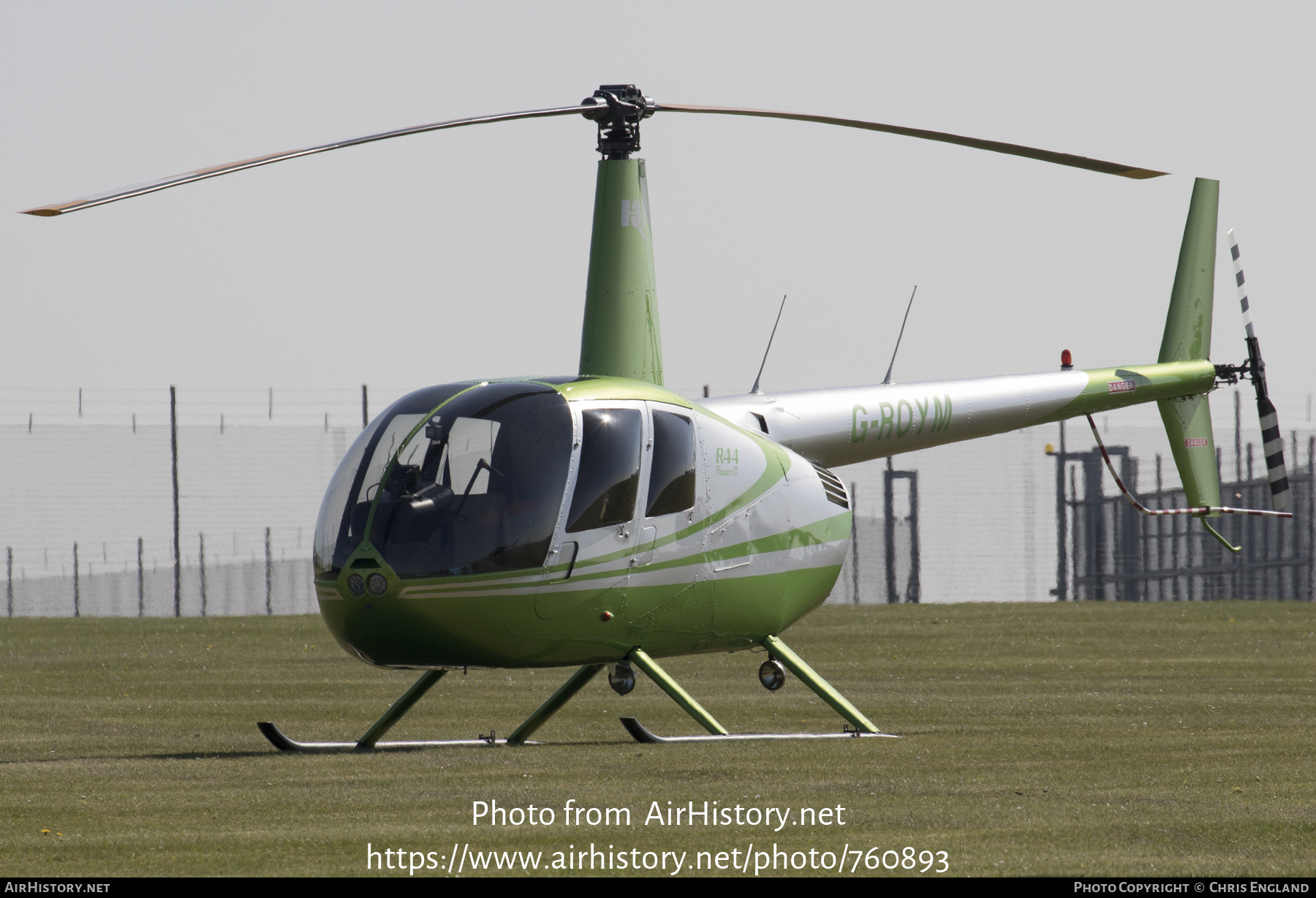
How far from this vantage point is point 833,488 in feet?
40.5

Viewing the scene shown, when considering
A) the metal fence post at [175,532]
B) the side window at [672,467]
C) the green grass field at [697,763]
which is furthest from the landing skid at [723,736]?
the metal fence post at [175,532]

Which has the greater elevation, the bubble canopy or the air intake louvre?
the bubble canopy

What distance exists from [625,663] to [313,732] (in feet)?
9.57

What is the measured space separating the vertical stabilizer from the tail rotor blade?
675 centimetres

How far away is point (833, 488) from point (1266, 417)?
569 cm

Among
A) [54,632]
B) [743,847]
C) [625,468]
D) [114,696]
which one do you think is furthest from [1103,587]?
[743,847]

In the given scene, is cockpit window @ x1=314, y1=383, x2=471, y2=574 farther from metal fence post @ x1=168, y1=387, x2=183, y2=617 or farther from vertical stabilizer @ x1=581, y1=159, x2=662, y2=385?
metal fence post @ x1=168, y1=387, x2=183, y2=617

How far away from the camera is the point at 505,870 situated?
684 cm

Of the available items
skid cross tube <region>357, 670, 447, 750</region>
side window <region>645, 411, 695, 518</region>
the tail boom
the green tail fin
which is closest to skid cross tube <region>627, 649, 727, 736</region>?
side window <region>645, 411, 695, 518</region>

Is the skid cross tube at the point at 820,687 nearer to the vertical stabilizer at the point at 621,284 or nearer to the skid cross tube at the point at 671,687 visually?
the skid cross tube at the point at 671,687

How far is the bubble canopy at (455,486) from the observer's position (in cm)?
971

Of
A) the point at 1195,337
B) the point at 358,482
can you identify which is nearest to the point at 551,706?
the point at 358,482

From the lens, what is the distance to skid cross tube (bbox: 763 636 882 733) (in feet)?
38.0

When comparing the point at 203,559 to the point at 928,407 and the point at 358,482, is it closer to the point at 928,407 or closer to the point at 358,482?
the point at 928,407
